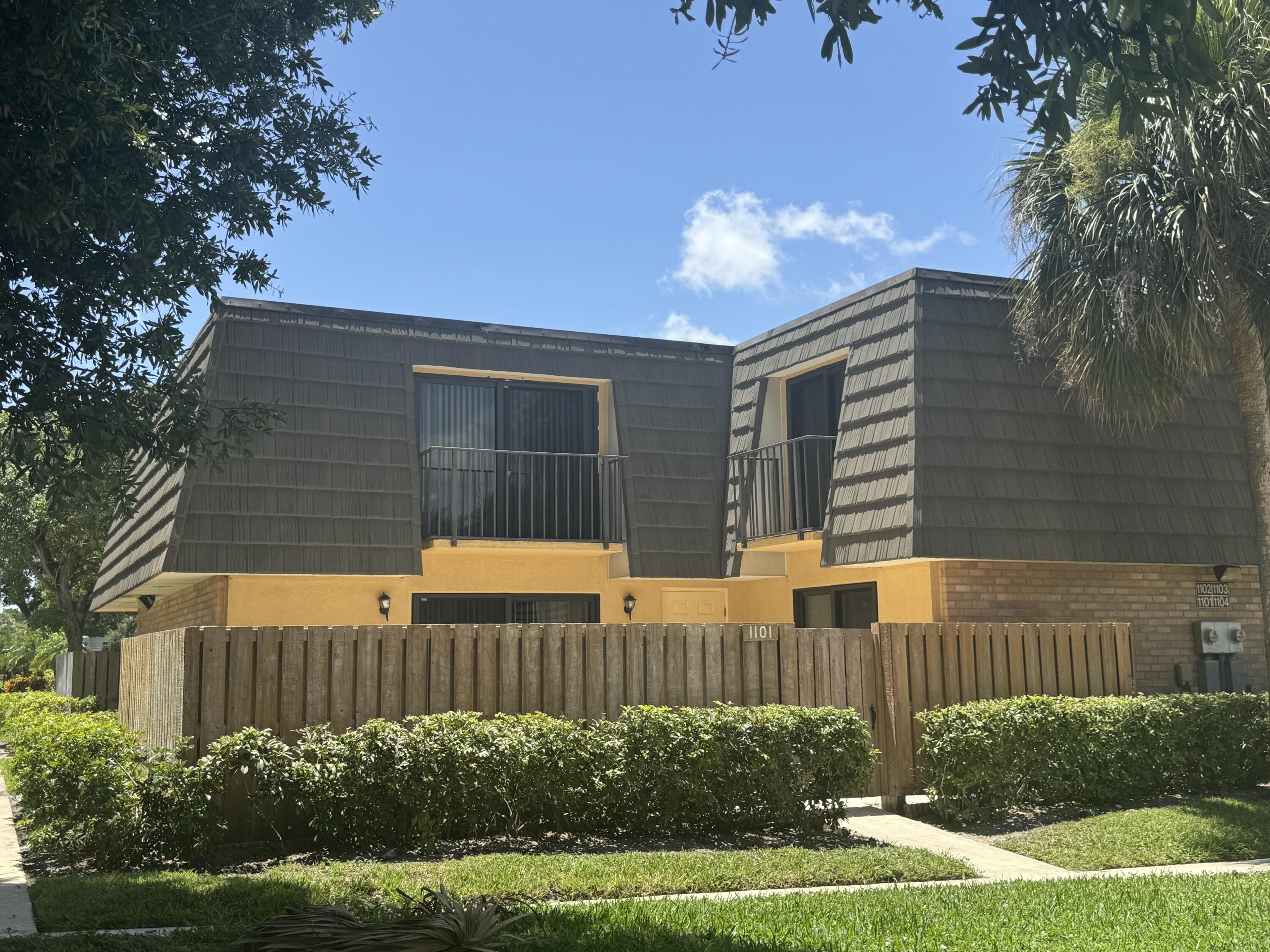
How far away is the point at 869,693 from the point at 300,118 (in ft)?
23.6

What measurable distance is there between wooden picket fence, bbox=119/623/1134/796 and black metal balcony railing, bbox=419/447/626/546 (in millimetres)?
4660

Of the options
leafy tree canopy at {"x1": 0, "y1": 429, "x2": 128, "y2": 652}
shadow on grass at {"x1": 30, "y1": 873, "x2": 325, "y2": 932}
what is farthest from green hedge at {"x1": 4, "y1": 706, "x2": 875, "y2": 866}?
leafy tree canopy at {"x1": 0, "y1": 429, "x2": 128, "y2": 652}

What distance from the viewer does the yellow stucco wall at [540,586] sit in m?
14.3

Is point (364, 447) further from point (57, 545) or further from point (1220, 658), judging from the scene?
point (57, 545)

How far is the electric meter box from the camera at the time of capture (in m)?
14.4

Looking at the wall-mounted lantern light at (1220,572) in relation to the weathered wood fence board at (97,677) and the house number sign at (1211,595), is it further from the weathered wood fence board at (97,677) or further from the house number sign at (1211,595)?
the weathered wood fence board at (97,677)

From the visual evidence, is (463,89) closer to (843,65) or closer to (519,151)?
(519,151)

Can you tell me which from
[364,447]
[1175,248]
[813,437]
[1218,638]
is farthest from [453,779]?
[1218,638]

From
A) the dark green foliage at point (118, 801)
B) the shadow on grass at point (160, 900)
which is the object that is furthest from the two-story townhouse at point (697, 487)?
the shadow on grass at point (160, 900)

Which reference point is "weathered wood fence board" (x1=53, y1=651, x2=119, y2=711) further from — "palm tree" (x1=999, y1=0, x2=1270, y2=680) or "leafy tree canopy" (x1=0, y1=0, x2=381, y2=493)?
"palm tree" (x1=999, y1=0, x2=1270, y2=680)

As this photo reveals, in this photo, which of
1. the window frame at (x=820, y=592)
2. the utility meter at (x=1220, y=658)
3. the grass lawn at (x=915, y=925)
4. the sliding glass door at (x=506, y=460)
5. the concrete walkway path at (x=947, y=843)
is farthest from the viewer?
the sliding glass door at (x=506, y=460)

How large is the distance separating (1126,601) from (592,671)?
7407 millimetres

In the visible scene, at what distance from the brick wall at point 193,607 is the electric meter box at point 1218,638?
38.6 ft

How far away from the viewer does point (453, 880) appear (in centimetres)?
757
